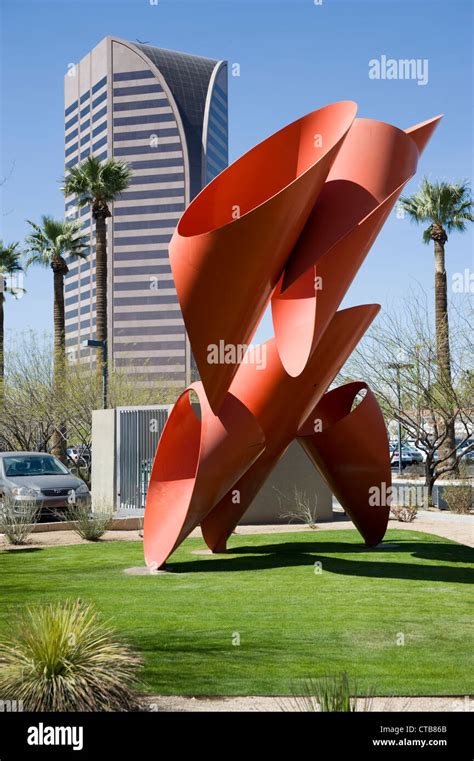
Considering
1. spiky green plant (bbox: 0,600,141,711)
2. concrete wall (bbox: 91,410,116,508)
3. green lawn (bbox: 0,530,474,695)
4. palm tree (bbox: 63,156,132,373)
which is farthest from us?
palm tree (bbox: 63,156,132,373)

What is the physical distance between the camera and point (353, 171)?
→ 1282cm

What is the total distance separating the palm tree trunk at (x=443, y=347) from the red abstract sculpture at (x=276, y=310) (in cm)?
1421

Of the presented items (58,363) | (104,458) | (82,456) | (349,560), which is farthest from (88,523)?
(82,456)

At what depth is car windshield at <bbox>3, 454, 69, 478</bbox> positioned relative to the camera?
20.5m

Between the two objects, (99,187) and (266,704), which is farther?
(99,187)

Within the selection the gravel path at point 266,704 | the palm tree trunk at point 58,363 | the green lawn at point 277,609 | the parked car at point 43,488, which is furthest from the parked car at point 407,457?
the gravel path at point 266,704

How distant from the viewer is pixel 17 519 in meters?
17.9

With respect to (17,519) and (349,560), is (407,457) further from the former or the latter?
(349,560)

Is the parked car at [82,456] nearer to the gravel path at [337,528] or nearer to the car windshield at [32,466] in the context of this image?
the car windshield at [32,466]

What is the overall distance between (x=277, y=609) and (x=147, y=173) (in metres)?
136

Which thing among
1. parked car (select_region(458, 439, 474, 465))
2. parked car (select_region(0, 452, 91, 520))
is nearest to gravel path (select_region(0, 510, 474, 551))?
parked car (select_region(0, 452, 91, 520))

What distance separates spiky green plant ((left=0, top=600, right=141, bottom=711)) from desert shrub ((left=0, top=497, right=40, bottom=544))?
10473 mm

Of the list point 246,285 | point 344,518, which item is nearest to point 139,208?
point 344,518

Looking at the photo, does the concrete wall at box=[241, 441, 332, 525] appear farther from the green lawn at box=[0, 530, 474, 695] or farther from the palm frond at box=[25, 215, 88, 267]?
the palm frond at box=[25, 215, 88, 267]
